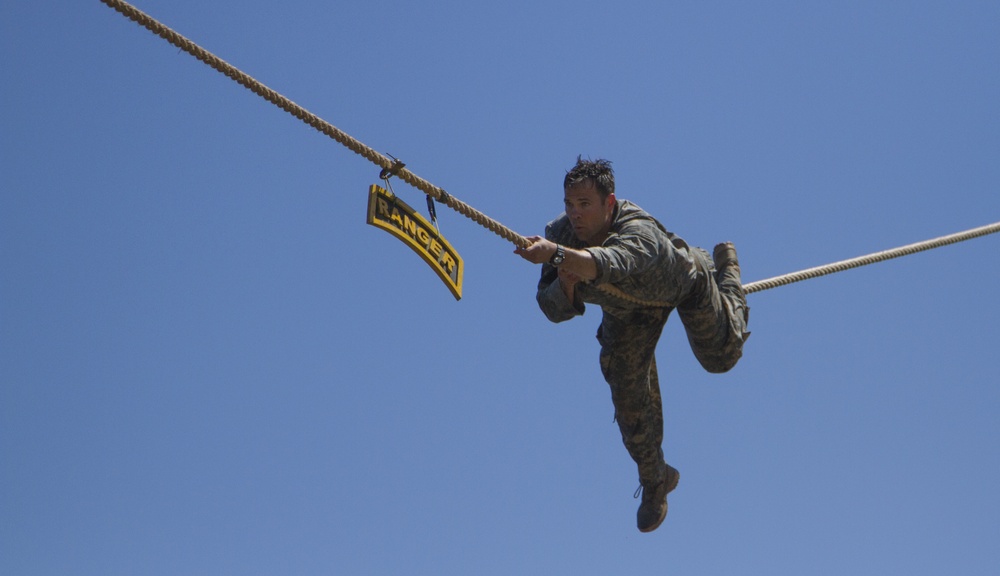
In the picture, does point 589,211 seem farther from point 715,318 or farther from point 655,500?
point 655,500

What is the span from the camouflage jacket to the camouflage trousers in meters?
0.13

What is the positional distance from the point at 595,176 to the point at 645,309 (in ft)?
3.74

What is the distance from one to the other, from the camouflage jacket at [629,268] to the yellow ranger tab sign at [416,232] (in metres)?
0.79

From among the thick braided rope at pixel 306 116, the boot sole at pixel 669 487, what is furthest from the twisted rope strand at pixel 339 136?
the boot sole at pixel 669 487

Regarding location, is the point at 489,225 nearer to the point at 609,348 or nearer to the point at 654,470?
the point at 609,348

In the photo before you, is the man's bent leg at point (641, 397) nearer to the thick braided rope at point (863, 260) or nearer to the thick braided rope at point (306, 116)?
the thick braided rope at point (863, 260)

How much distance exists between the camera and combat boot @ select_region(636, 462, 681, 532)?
11859 millimetres

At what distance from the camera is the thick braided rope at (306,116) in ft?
27.9

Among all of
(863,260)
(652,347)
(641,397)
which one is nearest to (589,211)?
(652,347)

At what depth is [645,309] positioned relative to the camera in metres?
11.1

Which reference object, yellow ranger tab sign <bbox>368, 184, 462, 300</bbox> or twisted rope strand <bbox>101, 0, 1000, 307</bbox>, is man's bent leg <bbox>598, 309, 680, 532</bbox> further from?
yellow ranger tab sign <bbox>368, 184, 462, 300</bbox>

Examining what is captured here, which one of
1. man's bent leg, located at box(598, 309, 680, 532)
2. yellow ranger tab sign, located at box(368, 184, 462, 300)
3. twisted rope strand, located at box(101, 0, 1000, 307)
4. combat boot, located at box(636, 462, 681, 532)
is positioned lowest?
combat boot, located at box(636, 462, 681, 532)

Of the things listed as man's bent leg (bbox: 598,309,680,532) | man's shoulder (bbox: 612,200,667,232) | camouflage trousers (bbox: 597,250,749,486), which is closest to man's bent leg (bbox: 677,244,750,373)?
camouflage trousers (bbox: 597,250,749,486)

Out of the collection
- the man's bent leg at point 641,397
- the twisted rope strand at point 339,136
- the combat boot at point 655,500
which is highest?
the twisted rope strand at point 339,136
